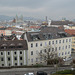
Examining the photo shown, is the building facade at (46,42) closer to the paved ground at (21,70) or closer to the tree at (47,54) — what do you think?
the tree at (47,54)

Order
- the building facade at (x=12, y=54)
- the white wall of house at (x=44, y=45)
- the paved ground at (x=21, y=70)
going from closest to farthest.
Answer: the paved ground at (x=21, y=70)
the building facade at (x=12, y=54)
the white wall of house at (x=44, y=45)

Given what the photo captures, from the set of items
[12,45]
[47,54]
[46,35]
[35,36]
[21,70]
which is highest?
[46,35]

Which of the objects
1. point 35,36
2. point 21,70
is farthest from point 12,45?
point 21,70

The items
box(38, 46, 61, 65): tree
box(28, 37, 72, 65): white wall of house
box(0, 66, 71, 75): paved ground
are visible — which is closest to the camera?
box(0, 66, 71, 75): paved ground

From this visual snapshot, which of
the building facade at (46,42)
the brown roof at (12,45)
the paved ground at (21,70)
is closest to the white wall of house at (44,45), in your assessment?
the building facade at (46,42)

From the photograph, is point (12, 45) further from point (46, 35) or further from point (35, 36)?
point (46, 35)

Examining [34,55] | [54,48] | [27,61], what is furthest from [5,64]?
[54,48]

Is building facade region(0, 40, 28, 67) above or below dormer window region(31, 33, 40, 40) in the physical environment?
below

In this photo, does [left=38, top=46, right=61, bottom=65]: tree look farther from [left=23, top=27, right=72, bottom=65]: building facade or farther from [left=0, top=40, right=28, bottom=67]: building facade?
[left=0, top=40, right=28, bottom=67]: building facade

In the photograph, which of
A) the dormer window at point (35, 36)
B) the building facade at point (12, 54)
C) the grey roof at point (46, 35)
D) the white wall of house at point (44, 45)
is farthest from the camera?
the grey roof at point (46, 35)

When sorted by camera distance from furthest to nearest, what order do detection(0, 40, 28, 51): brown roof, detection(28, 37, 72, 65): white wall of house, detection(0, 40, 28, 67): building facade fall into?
detection(28, 37, 72, 65): white wall of house
detection(0, 40, 28, 51): brown roof
detection(0, 40, 28, 67): building facade

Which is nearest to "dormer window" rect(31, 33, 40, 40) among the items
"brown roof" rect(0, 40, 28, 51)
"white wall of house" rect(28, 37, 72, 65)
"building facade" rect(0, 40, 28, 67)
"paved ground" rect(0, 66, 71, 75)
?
"white wall of house" rect(28, 37, 72, 65)

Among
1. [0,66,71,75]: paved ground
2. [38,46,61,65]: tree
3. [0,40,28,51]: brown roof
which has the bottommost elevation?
[0,66,71,75]: paved ground

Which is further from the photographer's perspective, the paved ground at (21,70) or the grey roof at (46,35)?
the grey roof at (46,35)
